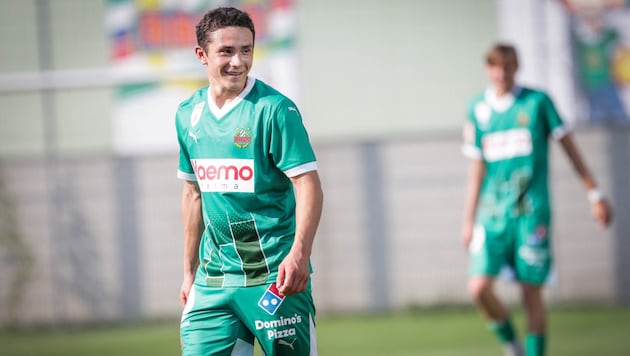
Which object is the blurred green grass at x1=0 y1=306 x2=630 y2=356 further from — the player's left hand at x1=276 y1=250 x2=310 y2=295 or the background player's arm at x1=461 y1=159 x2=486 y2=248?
the player's left hand at x1=276 y1=250 x2=310 y2=295

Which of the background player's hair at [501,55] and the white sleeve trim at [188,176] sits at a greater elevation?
the background player's hair at [501,55]

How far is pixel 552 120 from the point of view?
714 cm

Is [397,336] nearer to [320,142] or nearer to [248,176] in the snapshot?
[320,142]

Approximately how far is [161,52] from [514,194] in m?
7.45

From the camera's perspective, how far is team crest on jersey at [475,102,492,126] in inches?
287

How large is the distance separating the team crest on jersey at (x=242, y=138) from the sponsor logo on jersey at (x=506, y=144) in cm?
335

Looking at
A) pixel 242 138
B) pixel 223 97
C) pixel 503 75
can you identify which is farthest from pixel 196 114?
pixel 503 75

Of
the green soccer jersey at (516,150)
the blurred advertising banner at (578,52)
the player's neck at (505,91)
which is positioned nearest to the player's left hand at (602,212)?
the green soccer jersey at (516,150)

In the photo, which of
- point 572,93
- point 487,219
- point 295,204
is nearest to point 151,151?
point 572,93

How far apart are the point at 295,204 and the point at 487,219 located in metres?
3.11

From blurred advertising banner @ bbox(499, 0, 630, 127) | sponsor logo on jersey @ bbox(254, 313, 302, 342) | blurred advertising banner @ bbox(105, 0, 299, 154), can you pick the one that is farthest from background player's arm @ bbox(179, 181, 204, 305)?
blurred advertising banner @ bbox(499, 0, 630, 127)

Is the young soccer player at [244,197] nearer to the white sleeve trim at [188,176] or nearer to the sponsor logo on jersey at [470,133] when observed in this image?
the white sleeve trim at [188,176]

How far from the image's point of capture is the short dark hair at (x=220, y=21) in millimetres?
4180

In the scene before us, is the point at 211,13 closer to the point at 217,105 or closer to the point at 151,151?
the point at 217,105
